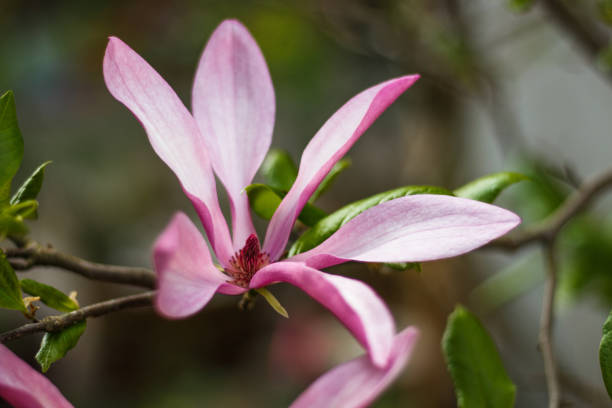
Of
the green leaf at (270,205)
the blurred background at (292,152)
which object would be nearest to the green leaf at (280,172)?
the green leaf at (270,205)

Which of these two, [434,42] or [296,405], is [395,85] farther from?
[434,42]

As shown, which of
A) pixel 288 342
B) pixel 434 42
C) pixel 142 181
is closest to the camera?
pixel 434 42

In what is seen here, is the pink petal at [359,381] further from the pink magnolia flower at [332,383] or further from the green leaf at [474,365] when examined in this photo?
the green leaf at [474,365]

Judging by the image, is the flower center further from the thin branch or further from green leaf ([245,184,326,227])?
the thin branch

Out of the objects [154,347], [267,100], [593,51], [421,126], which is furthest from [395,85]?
[154,347]

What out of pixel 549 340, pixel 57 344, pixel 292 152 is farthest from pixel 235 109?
pixel 292 152

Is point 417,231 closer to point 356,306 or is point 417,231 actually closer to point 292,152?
point 356,306
